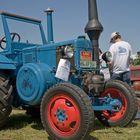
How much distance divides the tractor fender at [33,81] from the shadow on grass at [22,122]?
2.33 ft

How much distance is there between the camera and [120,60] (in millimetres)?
7457

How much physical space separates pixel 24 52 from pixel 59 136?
84.6 inches

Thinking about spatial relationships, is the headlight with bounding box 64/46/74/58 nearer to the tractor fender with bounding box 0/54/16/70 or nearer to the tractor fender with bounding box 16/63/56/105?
the tractor fender with bounding box 16/63/56/105

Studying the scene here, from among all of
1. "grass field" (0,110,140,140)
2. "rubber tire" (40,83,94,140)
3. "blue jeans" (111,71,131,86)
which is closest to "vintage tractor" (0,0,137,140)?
"rubber tire" (40,83,94,140)

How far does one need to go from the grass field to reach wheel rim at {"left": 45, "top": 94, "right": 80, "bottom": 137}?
418 millimetres

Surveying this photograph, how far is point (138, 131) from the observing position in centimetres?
621

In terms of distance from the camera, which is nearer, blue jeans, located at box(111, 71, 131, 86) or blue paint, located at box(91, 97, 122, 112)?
blue paint, located at box(91, 97, 122, 112)

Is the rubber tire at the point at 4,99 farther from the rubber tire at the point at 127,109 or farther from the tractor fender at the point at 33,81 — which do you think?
the rubber tire at the point at 127,109

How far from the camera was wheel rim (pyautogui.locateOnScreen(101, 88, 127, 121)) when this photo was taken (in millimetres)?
6699

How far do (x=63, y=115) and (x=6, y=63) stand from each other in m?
1.80

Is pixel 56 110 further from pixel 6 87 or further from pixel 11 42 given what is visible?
pixel 11 42

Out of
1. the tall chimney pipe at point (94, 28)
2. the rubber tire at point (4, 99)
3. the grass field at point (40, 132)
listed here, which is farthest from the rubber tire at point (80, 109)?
the tall chimney pipe at point (94, 28)

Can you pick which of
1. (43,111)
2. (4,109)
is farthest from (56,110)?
(4,109)

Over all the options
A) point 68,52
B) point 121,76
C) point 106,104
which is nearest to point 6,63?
point 68,52
